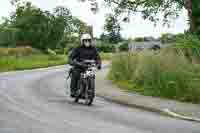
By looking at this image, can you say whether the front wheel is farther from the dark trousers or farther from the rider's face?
the rider's face

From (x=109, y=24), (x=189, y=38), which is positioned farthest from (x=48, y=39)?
(x=189, y=38)

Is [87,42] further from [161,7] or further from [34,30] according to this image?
[34,30]

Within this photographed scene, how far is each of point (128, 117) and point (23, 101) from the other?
4.35m

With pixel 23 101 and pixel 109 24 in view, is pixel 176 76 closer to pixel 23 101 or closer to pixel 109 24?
pixel 23 101

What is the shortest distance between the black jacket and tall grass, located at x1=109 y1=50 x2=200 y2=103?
8.69 ft

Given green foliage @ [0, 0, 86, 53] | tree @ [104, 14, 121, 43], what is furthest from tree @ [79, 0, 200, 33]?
green foliage @ [0, 0, 86, 53]

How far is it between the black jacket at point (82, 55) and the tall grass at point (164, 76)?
8.69 ft

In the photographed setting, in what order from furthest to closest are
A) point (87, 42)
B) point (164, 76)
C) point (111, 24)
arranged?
1. point (111, 24)
2. point (164, 76)
3. point (87, 42)

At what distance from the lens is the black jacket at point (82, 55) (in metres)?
15.0

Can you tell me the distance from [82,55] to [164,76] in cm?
326

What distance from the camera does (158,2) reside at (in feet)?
92.4

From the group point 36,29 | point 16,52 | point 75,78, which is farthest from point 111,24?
point 36,29

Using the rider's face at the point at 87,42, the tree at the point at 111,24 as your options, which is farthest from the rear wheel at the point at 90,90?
the tree at the point at 111,24

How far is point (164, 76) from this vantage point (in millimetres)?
17094
